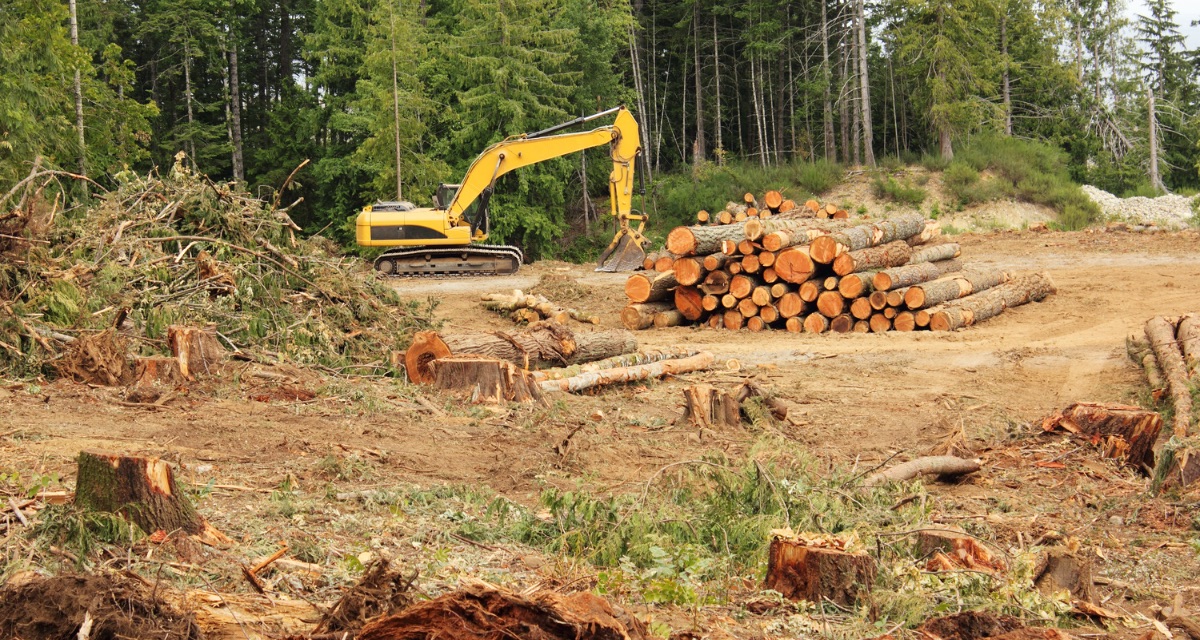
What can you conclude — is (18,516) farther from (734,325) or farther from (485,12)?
(485,12)

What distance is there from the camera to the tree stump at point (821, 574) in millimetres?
4453

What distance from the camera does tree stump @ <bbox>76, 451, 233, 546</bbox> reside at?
445 centimetres

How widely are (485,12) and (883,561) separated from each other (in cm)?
2845

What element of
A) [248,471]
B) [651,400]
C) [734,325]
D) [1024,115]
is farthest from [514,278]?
[1024,115]

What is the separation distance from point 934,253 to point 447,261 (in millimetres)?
9923

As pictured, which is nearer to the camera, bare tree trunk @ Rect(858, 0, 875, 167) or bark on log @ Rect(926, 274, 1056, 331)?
bark on log @ Rect(926, 274, 1056, 331)

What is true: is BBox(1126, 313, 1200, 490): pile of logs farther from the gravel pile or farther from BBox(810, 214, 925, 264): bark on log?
the gravel pile

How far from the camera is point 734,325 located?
1545 cm

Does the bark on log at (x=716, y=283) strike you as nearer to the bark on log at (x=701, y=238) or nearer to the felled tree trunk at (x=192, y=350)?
the bark on log at (x=701, y=238)

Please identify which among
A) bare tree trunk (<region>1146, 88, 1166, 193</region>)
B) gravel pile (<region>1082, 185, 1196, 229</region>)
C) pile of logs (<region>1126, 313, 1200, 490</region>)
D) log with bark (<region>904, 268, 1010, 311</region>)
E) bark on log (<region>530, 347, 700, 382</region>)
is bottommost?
pile of logs (<region>1126, 313, 1200, 490</region>)

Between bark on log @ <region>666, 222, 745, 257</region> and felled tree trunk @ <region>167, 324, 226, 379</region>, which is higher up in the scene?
bark on log @ <region>666, 222, 745, 257</region>

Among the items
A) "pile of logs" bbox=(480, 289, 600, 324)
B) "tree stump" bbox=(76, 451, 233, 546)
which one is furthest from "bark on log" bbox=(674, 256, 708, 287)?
"tree stump" bbox=(76, 451, 233, 546)

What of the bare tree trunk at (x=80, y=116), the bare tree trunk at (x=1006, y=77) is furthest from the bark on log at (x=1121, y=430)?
the bare tree trunk at (x=1006, y=77)

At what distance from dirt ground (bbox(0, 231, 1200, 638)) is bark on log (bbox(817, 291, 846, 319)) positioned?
2.80 ft
